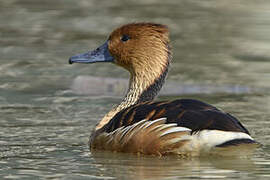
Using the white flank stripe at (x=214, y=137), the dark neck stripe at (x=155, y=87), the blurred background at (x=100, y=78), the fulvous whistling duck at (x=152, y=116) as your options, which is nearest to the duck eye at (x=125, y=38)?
the fulvous whistling duck at (x=152, y=116)

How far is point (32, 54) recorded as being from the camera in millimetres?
18188

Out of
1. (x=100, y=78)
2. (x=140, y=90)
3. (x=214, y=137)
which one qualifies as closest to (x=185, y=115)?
(x=214, y=137)

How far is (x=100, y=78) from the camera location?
1554cm

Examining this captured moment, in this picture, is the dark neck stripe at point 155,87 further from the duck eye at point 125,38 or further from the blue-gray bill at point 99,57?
the blue-gray bill at point 99,57

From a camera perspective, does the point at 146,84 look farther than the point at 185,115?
Yes

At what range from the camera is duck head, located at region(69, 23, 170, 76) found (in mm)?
11609

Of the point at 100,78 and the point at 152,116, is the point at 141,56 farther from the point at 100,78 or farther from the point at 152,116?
the point at 100,78

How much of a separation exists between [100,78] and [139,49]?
12.5 feet

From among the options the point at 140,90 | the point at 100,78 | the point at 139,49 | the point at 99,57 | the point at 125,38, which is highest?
the point at 125,38

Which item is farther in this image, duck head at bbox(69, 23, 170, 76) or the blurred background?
duck head at bbox(69, 23, 170, 76)

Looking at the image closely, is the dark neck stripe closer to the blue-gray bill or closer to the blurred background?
the blue-gray bill

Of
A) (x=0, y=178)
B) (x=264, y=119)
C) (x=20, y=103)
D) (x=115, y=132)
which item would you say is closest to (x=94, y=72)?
(x=20, y=103)

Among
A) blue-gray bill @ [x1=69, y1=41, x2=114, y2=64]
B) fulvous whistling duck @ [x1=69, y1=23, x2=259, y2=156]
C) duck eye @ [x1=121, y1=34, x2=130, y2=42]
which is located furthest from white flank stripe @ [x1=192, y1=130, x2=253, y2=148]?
blue-gray bill @ [x1=69, y1=41, x2=114, y2=64]

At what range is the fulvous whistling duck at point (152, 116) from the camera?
9.98 m
